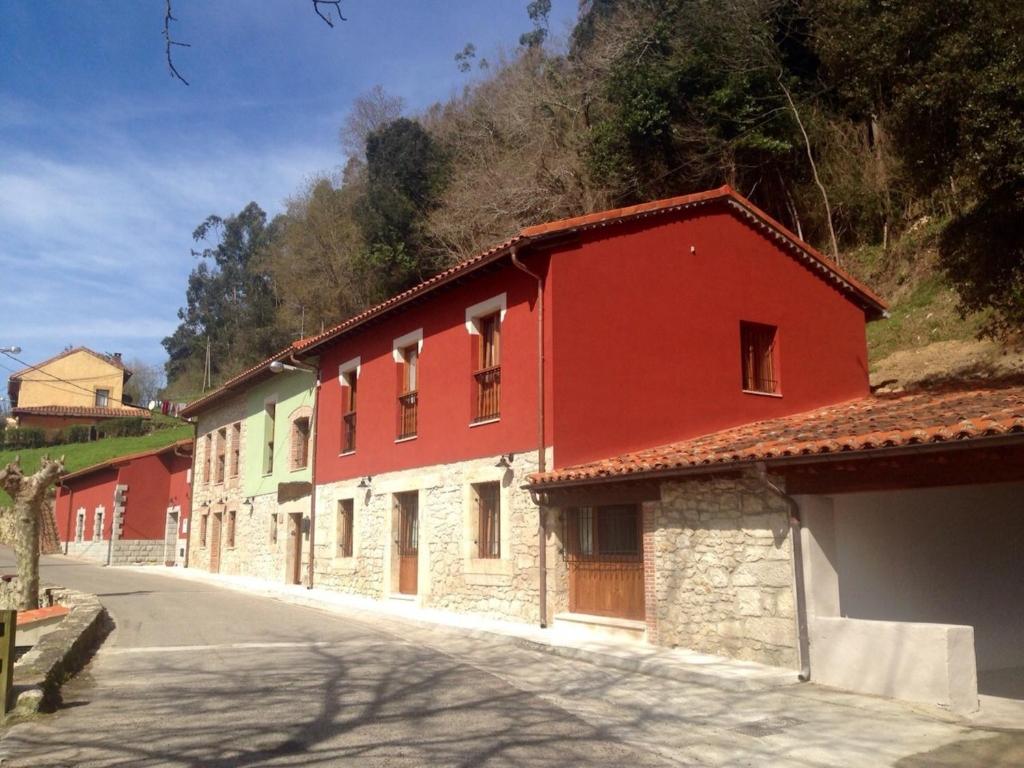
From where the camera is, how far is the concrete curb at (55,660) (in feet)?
22.9

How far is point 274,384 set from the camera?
2542 cm

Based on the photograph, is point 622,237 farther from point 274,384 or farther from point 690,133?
point 274,384

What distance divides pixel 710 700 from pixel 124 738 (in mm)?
4976

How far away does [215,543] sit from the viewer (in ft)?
98.3

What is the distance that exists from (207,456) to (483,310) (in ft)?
65.1

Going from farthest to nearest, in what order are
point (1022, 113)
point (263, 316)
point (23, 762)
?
point (263, 316) → point (1022, 113) → point (23, 762)

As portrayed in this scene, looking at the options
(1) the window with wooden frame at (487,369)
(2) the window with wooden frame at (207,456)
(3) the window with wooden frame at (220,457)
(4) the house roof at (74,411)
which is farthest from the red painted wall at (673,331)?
(4) the house roof at (74,411)

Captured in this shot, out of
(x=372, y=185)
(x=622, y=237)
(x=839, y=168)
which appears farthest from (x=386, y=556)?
(x=372, y=185)

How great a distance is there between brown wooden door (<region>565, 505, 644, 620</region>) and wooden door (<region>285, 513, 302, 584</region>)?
1200 centimetres

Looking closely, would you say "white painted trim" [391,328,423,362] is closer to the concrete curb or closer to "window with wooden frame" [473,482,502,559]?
"window with wooden frame" [473,482,502,559]

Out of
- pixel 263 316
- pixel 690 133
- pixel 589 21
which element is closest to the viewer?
pixel 690 133

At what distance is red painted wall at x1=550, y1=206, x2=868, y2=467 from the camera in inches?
539

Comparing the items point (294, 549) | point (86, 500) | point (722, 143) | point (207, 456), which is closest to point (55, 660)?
point (294, 549)

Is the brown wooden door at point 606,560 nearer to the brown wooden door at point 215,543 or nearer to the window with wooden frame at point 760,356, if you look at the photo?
the window with wooden frame at point 760,356
